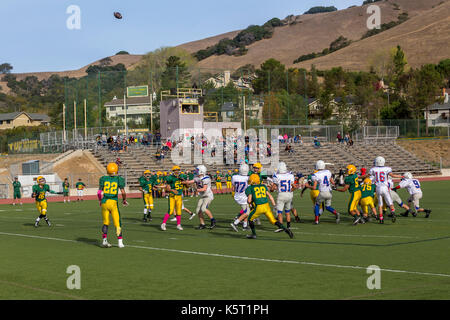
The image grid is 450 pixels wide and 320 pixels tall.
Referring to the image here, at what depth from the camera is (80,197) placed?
3616 cm

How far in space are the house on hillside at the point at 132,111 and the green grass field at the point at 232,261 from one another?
132ft

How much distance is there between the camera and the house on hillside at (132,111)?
5947 cm

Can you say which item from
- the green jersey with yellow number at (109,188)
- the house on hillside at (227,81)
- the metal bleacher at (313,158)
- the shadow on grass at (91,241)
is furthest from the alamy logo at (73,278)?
the house on hillside at (227,81)

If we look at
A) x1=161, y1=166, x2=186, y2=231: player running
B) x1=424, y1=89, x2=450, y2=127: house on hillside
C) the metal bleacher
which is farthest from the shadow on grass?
x1=424, y1=89, x2=450, y2=127: house on hillside

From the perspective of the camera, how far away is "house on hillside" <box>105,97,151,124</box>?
59.5 meters

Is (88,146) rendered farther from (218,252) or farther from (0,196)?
(218,252)

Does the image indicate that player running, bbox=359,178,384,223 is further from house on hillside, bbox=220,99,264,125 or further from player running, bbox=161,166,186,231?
Answer: house on hillside, bbox=220,99,264,125

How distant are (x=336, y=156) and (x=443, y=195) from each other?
20994 millimetres

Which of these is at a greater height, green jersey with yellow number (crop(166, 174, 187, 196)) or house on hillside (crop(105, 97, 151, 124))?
house on hillside (crop(105, 97, 151, 124))

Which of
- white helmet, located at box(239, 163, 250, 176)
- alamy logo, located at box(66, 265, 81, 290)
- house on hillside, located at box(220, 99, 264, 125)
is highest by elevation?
house on hillside, located at box(220, 99, 264, 125)

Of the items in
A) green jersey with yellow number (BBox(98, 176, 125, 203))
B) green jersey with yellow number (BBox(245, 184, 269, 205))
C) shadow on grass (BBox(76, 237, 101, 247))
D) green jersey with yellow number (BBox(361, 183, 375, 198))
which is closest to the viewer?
green jersey with yellow number (BBox(98, 176, 125, 203))

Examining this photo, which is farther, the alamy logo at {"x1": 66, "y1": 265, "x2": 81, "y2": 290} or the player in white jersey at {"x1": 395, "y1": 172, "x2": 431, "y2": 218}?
the player in white jersey at {"x1": 395, "y1": 172, "x2": 431, "y2": 218}

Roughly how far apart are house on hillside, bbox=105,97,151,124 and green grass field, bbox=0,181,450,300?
40135 mm

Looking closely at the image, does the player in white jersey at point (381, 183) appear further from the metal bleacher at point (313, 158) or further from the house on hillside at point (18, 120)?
the house on hillside at point (18, 120)
